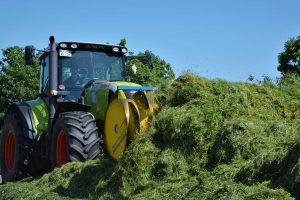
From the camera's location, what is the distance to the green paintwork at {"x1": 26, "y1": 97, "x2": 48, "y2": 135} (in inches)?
422

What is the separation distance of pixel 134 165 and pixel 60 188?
1589 millimetres

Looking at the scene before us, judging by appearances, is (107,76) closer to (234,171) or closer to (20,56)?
(234,171)

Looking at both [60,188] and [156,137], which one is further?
[60,188]

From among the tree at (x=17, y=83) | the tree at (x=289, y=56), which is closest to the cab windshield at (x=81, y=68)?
the tree at (x=289, y=56)

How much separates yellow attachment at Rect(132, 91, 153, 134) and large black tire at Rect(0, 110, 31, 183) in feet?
12.2

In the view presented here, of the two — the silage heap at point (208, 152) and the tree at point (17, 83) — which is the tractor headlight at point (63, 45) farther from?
the tree at point (17, 83)

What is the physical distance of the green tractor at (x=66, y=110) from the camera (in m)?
8.84

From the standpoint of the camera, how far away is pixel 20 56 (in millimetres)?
40000

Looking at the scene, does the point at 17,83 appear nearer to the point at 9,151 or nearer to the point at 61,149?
the point at 9,151

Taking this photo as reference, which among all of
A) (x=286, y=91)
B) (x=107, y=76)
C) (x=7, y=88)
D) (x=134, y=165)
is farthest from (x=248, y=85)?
(x=7, y=88)

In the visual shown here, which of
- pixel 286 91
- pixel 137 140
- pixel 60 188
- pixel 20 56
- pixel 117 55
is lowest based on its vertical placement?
pixel 60 188

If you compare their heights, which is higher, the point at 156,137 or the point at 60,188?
the point at 156,137

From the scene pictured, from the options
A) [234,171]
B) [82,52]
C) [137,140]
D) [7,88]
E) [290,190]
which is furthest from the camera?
[7,88]

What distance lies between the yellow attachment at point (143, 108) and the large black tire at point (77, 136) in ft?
4.73
